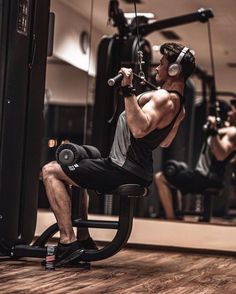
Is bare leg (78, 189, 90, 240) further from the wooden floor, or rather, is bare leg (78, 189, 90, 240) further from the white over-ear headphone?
the white over-ear headphone

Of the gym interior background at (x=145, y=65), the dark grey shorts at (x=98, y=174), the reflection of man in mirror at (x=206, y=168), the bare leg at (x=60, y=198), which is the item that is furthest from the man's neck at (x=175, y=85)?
the reflection of man in mirror at (x=206, y=168)

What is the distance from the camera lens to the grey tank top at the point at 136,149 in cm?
400

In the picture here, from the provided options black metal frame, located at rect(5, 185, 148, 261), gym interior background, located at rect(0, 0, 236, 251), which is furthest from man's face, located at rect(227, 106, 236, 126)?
black metal frame, located at rect(5, 185, 148, 261)

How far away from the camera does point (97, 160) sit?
13.3 feet

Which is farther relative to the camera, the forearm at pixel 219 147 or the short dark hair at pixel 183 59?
the forearm at pixel 219 147

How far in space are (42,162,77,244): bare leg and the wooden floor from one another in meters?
0.23

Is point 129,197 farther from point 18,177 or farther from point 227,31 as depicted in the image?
point 227,31

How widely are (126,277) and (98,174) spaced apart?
0.65 m

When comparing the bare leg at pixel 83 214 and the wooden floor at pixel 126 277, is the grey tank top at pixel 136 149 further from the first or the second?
Result: the wooden floor at pixel 126 277

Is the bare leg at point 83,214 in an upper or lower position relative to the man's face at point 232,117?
lower

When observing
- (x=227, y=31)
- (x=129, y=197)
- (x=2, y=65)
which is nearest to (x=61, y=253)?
(x=129, y=197)

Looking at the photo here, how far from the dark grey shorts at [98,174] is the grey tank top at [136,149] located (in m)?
0.04

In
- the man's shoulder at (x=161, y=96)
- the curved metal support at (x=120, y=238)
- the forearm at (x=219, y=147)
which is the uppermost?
the man's shoulder at (x=161, y=96)

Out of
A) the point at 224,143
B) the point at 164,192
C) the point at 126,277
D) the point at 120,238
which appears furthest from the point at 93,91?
the point at 126,277
